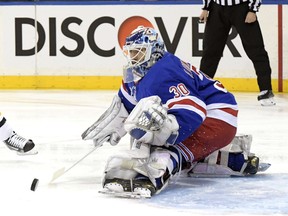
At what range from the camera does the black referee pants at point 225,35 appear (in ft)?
21.4

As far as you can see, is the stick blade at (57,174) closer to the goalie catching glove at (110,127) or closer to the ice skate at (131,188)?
the goalie catching glove at (110,127)

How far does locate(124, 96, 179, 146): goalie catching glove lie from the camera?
120 inches

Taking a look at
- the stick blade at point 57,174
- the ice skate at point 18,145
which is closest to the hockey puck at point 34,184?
the stick blade at point 57,174

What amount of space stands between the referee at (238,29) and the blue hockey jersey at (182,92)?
10.1 feet

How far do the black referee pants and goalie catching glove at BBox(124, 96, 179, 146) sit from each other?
3482 millimetres

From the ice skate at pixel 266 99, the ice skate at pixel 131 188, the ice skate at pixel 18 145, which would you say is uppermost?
the ice skate at pixel 131 188

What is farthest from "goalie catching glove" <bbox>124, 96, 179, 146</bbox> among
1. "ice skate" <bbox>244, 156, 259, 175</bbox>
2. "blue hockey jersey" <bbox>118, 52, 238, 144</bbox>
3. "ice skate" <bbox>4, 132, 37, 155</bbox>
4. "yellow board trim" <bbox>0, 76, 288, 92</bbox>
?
"yellow board trim" <bbox>0, 76, 288, 92</bbox>

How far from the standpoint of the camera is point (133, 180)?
3.09 m

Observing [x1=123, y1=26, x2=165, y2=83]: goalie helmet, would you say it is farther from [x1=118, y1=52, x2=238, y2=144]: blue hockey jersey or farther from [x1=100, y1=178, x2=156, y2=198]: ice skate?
[x1=100, y1=178, x2=156, y2=198]: ice skate

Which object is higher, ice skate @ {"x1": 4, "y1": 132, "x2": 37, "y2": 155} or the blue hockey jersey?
the blue hockey jersey

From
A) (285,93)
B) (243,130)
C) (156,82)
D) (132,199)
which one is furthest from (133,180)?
(285,93)

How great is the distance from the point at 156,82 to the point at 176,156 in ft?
0.91

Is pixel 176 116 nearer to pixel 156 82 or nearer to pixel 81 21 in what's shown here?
pixel 156 82

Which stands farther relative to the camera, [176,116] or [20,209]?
[176,116]
